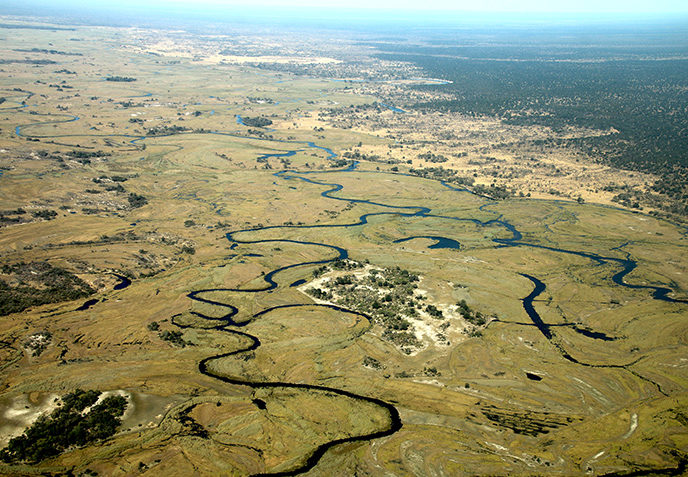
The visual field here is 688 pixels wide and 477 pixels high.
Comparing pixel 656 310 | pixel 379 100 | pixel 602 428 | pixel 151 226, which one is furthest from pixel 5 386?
pixel 379 100

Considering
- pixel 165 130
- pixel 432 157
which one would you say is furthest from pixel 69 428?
pixel 165 130

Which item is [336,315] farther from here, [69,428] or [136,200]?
[136,200]

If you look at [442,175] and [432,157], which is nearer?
[442,175]

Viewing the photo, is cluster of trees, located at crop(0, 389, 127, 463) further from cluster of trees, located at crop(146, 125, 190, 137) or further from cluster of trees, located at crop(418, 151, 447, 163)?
cluster of trees, located at crop(146, 125, 190, 137)

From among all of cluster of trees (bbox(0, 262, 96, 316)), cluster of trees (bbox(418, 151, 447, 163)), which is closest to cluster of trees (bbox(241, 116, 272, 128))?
cluster of trees (bbox(418, 151, 447, 163))

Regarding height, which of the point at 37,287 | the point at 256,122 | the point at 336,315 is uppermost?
the point at 256,122

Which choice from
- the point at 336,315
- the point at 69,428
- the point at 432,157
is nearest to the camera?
the point at 69,428
